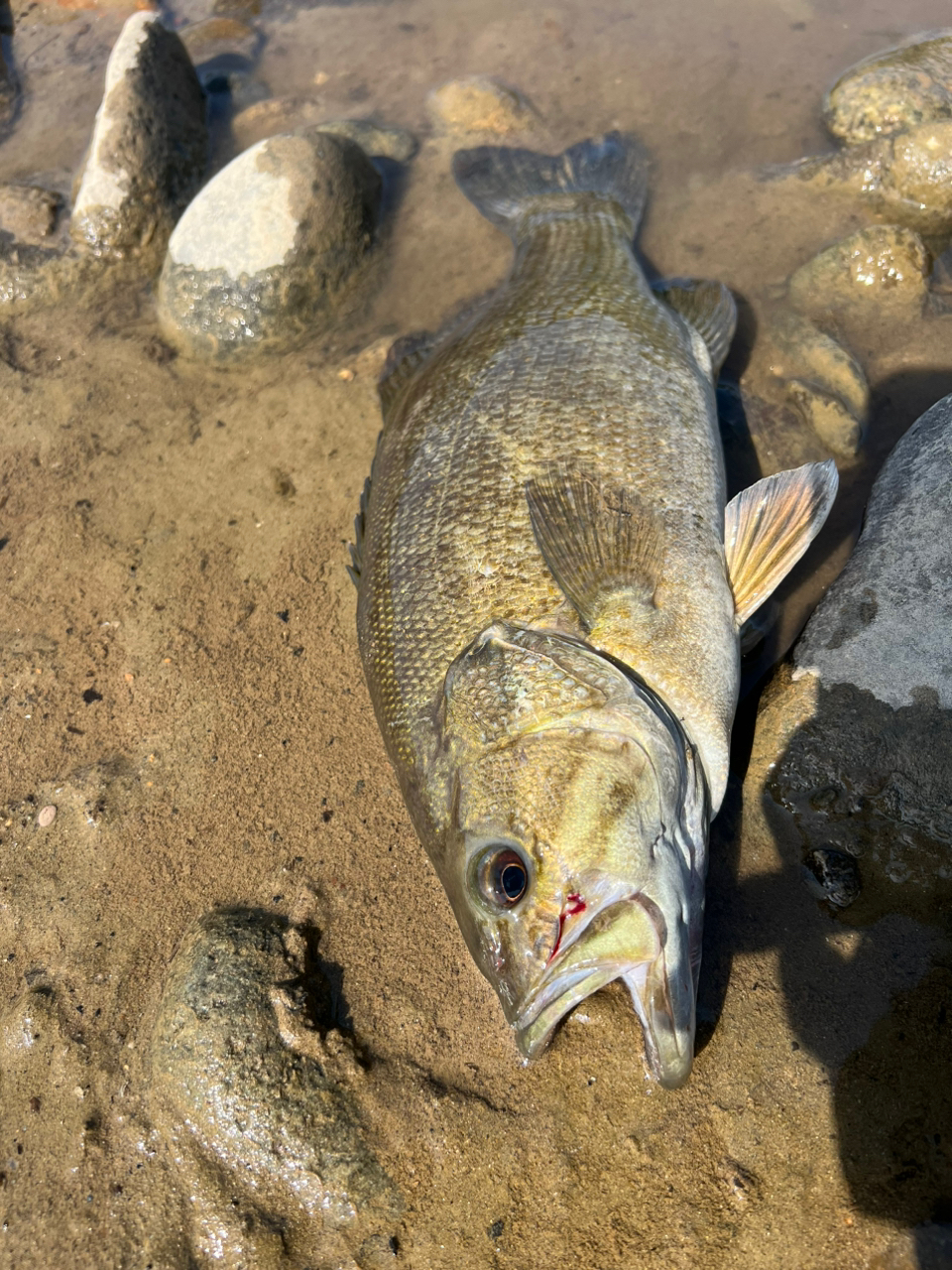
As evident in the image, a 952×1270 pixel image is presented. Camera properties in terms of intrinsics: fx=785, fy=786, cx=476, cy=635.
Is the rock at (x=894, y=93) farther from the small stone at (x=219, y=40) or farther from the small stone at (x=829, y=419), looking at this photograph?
the small stone at (x=219, y=40)

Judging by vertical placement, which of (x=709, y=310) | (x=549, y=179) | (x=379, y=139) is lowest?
(x=709, y=310)

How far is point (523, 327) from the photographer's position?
151 inches

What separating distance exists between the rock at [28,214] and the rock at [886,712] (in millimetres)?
5922

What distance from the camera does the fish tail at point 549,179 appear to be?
5.18 metres

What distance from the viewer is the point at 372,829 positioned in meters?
3.46

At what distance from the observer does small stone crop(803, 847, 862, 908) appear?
2918 mm

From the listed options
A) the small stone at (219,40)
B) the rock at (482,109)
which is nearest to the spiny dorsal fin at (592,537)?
the rock at (482,109)

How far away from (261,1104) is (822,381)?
453 centimetres

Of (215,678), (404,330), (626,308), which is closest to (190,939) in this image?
(215,678)

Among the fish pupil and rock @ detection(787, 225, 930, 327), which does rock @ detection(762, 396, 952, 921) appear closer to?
the fish pupil

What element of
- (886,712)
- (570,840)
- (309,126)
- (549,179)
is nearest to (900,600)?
(886,712)

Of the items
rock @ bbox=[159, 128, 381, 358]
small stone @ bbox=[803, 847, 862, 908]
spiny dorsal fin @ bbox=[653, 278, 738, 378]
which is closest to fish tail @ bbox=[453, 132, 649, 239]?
spiny dorsal fin @ bbox=[653, 278, 738, 378]

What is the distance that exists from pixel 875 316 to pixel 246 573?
401 cm

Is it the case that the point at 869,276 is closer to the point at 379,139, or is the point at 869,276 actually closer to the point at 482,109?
the point at 482,109
